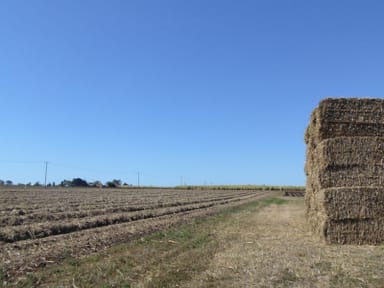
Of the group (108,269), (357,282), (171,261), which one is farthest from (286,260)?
(108,269)

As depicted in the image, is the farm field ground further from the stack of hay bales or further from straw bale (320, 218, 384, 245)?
the stack of hay bales

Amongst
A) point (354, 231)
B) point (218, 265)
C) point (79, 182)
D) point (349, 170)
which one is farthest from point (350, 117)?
point (79, 182)

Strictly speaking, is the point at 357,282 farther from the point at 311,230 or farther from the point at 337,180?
the point at 311,230

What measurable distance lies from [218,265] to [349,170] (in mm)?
5686

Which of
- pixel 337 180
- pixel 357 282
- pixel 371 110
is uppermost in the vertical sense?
pixel 371 110

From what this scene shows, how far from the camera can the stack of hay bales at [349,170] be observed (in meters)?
11.5

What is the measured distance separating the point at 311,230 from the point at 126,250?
699 cm

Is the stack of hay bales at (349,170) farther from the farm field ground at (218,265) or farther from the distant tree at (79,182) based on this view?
the distant tree at (79,182)

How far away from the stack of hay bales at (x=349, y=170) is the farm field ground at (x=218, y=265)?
2.18 feet

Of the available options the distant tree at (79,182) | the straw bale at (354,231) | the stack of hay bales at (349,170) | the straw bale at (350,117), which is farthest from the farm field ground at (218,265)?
the distant tree at (79,182)

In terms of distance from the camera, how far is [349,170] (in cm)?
1191

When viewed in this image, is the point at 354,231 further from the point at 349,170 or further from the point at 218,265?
the point at 218,265

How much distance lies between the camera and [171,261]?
8.85 metres

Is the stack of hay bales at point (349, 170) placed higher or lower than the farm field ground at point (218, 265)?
higher
